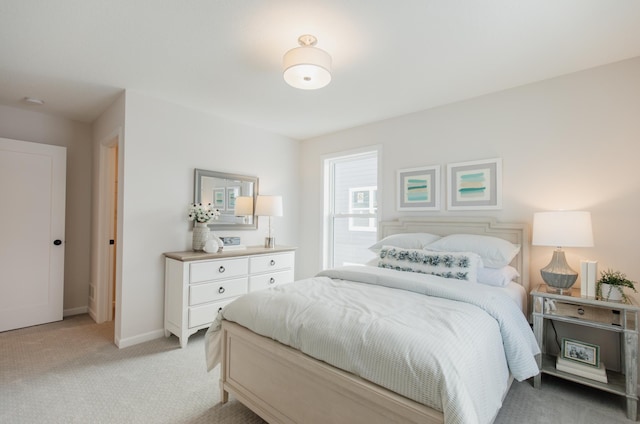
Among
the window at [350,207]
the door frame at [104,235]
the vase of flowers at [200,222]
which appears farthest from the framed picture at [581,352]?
the door frame at [104,235]

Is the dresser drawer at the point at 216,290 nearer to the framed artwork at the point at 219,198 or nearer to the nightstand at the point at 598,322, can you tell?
the framed artwork at the point at 219,198

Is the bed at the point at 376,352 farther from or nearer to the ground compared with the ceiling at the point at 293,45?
nearer to the ground

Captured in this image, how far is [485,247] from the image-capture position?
8.15 feet

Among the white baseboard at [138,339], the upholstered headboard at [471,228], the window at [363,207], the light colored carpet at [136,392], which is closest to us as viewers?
the light colored carpet at [136,392]

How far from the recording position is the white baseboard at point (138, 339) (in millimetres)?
2799

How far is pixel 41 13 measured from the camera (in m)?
1.79

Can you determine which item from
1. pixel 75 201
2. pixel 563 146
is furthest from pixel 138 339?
pixel 563 146

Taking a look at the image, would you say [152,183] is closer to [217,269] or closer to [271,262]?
[217,269]

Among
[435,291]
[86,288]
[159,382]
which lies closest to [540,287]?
[435,291]

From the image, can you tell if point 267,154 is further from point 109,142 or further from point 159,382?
point 159,382

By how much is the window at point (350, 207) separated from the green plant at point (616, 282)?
2.16 m

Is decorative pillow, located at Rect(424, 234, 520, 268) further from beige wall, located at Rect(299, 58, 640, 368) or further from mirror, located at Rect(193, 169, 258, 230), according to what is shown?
mirror, located at Rect(193, 169, 258, 230)

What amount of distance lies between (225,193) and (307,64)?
86.7 inches

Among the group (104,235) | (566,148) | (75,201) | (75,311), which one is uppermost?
(566,148)
